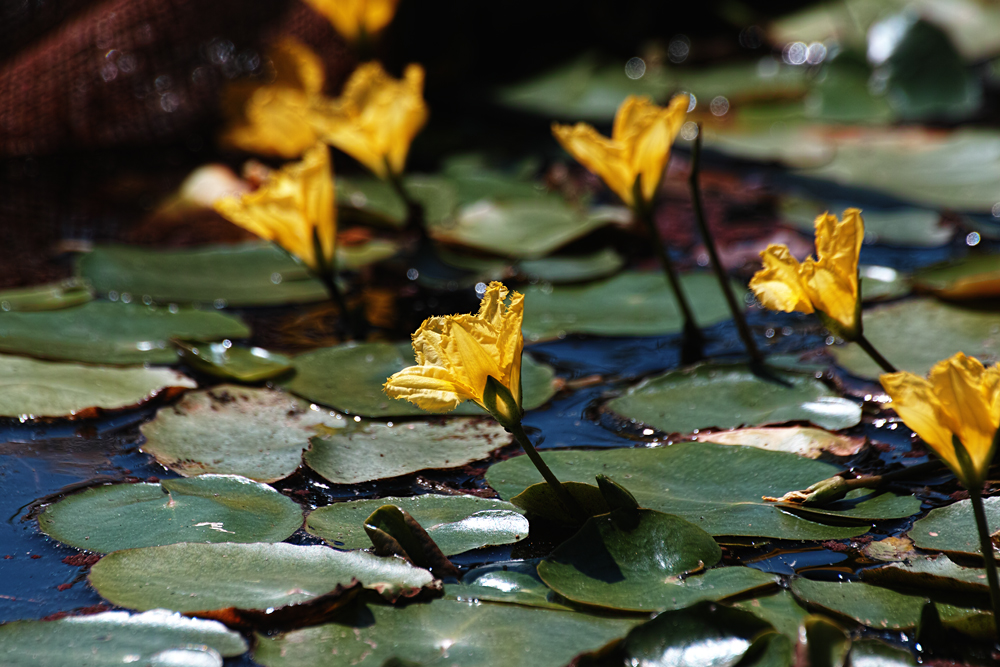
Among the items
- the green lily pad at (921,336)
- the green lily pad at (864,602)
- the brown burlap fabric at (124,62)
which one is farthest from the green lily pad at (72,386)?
the brown burlap fabric at (124,62)

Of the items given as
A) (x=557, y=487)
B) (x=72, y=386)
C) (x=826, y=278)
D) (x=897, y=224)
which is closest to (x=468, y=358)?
(x=557, y=487)

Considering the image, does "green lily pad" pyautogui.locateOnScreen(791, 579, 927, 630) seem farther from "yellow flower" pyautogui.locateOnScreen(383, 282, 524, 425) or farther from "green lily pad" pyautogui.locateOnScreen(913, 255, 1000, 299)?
"green lily pad" pyautogui.locateOnScreen(913, 255, 1000, 299)

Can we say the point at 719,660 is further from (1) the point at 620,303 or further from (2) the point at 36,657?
(1) the point at 620,303

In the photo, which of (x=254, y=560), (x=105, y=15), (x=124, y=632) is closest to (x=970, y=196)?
(x=254, y=560)

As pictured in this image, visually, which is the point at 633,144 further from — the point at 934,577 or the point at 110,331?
the point at 110,331

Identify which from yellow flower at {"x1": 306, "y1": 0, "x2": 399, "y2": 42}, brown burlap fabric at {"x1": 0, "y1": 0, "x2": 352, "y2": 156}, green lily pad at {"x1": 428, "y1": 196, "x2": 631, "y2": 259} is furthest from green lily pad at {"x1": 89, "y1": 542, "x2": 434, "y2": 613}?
brown burlap fabric at {"x1": 0, "y1": 0, "x2": 352, "y2": 156}

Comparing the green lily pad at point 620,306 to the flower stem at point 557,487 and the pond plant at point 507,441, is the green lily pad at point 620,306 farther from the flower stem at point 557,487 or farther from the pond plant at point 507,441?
the flower stem at point 557,487

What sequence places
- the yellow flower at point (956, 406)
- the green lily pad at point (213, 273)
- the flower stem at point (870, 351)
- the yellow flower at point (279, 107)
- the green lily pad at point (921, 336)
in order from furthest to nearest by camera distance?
the yellow flower at point (279, 107) → the green lily pad at point (213, 273) → the green lily pad at point (921, 336) → the flower stem at point (870, 351) → the yellow flower at point (956, 406)
